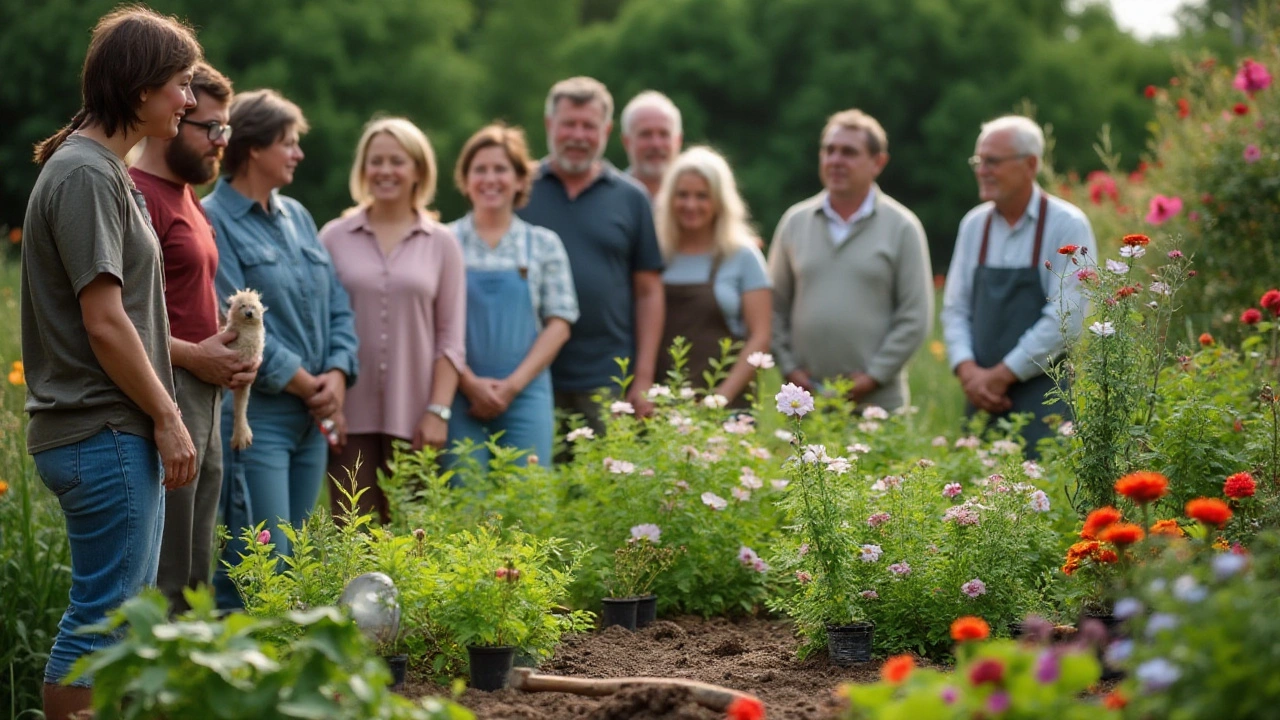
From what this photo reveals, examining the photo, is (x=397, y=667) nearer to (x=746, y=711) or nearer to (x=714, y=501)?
(x=746, y=711)

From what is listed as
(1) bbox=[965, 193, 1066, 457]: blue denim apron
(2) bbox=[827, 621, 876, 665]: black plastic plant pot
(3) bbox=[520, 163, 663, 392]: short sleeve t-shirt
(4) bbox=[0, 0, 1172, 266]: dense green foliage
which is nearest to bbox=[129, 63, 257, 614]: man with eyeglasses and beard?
(2) bbox=[827, 621, 876, 665]: black plastic plant pot

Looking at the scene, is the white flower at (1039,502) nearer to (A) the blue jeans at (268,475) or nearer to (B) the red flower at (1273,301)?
(B) the red flower at (1273,301)

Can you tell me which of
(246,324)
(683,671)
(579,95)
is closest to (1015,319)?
(579,95)

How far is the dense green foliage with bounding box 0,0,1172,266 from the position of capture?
85.9ft

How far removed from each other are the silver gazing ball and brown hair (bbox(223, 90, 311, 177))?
6.73 feet

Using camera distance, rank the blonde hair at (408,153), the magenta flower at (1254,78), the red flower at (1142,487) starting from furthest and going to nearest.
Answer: the magenta flower at (1254,78), the blonde hair at (408,153), the red flower at (1142,487)

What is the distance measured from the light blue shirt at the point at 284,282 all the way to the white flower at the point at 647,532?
1.33 meters

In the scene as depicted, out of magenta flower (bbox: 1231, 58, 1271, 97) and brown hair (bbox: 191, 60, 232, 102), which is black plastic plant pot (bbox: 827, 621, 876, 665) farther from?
magenta flower (bbox: 1231, 58, 1271, 97)

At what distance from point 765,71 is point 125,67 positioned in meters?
28.2

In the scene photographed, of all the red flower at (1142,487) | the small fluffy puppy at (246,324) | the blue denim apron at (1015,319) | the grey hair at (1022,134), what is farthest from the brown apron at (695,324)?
the red flower at (1142,487)

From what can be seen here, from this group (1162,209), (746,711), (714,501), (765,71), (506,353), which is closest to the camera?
(746,711)

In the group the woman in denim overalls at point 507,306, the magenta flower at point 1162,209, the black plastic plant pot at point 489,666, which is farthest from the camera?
the magenta flower at point 1162,209

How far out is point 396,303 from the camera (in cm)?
519

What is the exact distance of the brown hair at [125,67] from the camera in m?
3.29
